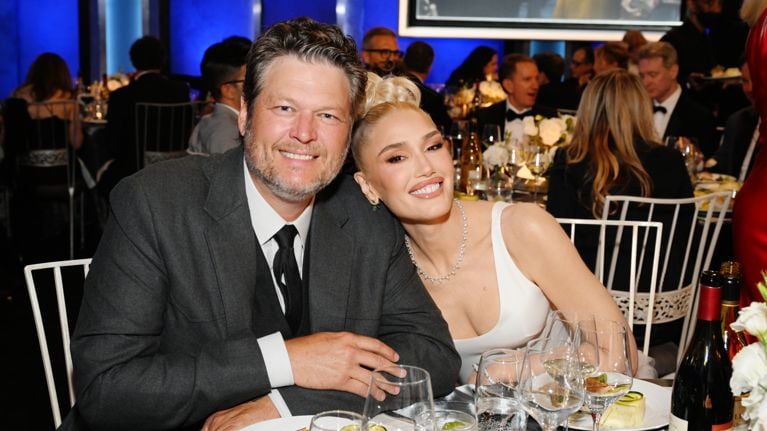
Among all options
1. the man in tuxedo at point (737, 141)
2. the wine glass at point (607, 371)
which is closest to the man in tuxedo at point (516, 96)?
the man in tuxedo at point (737, 141)

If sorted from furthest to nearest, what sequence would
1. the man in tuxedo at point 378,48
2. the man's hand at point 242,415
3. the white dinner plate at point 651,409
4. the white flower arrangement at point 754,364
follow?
the man in tuxedo at point 378,48 < the man's hand at point 242,415 < the white dinner plate at point 651,409 < the white flower arrangement at point 754,364

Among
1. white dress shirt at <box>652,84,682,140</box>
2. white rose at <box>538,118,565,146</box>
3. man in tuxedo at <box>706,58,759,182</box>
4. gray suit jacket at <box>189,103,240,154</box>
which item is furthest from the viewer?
white dress shirt at <box>652,84,682,140</box>

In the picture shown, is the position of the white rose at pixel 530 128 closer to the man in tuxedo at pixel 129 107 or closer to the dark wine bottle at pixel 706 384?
the man in tuxedo at pixel 129 107

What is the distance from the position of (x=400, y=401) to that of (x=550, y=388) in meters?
0.25

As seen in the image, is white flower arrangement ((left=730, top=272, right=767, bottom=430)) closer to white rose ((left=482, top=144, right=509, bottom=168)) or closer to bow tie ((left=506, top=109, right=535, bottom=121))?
white rose ((left=482, top=144, right=509, bottom=168))

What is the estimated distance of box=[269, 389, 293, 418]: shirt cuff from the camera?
73.5 inches

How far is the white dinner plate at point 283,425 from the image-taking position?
1.54m

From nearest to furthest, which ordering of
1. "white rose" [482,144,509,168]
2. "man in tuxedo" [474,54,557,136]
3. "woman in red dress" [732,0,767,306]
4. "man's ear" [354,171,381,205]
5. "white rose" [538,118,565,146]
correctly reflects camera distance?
"woman in red dress" [732,0,767,306]
"man's ear" [354,171,381,205]
"white rose" [482,144,509,168]
"white rose" [538,118,565,146]
"man in tuxedo" [474,54,557,136]

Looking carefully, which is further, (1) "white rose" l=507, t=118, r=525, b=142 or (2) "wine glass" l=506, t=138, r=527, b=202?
(1) "white rose" l=507, t=118, r=525, b=142

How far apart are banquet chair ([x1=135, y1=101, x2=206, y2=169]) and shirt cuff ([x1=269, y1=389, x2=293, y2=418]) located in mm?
4848

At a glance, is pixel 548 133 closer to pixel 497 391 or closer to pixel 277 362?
pixel 277 362

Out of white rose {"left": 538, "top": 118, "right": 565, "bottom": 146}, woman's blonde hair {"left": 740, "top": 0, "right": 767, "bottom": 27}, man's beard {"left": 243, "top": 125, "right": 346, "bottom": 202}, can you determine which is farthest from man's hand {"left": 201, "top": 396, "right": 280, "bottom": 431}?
white rose {"left": 538, "top": 118, "right": 565, "bottom": 146}

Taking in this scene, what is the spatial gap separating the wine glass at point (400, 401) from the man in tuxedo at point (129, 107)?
18.9 feet

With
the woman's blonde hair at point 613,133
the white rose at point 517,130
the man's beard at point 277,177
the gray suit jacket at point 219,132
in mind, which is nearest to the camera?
the man's beard at point 277,177
